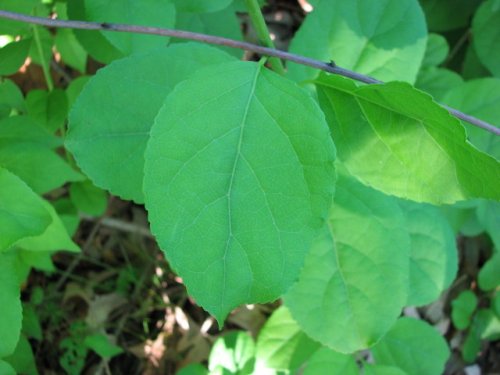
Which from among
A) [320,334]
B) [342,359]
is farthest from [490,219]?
[320,334]

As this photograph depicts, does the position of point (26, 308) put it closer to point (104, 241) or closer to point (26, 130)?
point (104, 241)

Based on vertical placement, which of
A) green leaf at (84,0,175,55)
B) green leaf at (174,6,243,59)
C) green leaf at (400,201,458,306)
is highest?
green leaf at (84,0,175,55)

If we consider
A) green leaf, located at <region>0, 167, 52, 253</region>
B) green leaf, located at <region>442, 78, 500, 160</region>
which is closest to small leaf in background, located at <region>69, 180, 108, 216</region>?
green leaf, located at <region>0, 167, 52, 253</region>

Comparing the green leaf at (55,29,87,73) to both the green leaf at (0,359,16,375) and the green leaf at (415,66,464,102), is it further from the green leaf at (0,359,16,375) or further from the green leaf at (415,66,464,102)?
the green leaf at (415,66,464,102)

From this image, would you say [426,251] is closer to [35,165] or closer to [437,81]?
[437,81]

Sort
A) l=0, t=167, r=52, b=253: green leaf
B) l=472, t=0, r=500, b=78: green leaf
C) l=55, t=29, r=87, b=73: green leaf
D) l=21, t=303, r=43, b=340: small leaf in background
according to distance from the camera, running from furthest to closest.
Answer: l=472, t=0, r=500, b=78: green leaf, l=21, t=303, r=43, b=340: small leaf in background, l=55, t=29, r=87, b=73: green leaf, l=0, t=167, r=52, b=253: green leaf

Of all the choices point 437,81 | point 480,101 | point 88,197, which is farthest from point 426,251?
point 88,197

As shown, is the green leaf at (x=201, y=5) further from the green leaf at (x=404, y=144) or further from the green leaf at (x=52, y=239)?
the green leaf at (x=52, y=239)
